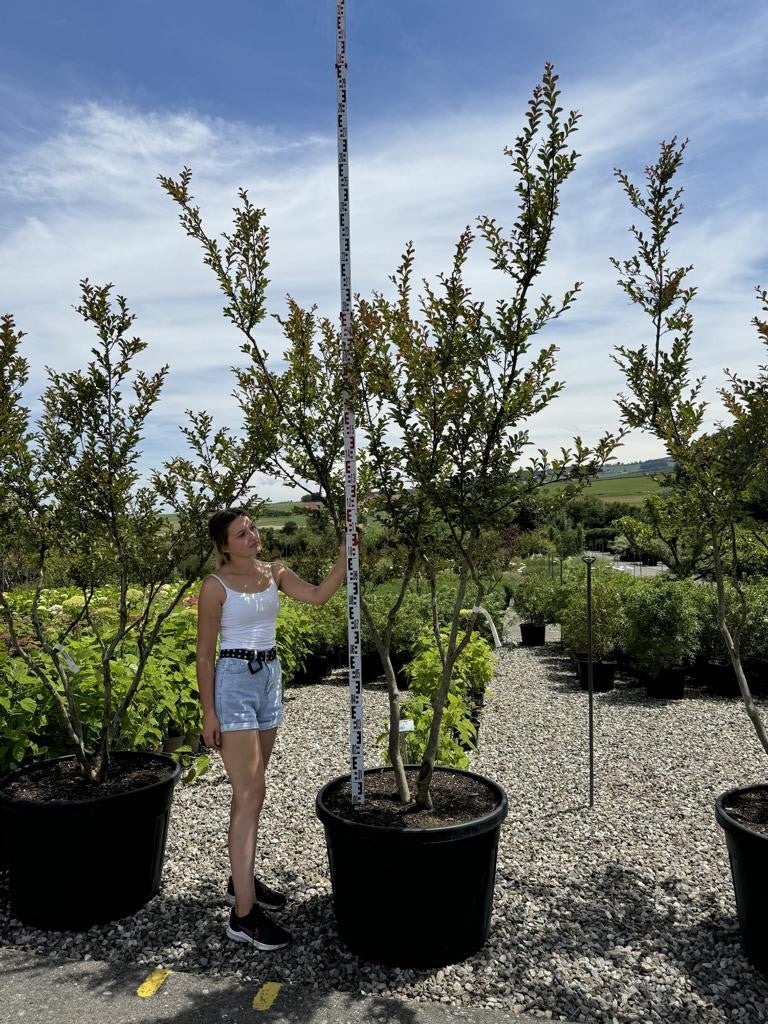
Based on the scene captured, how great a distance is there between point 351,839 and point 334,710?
5.02 m

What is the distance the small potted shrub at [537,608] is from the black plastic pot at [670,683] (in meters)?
3.78

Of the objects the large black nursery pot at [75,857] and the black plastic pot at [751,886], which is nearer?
the black plastic pot at [751,886]

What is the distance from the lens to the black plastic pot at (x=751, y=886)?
322cm

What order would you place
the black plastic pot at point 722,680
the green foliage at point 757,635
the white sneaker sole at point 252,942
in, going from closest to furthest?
the white sneaker sole at point 252,942
the black plastic pot at point 722,680
the green foliage at point 757,635

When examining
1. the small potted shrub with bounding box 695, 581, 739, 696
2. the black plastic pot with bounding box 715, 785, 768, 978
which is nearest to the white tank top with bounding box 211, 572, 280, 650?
the black plastic pot with bounding box 715, 785, 768, 978

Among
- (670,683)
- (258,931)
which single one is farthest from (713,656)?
(258,931)

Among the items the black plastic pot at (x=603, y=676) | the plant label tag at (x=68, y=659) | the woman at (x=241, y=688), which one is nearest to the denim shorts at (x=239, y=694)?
the woman at (x=241, y=688)

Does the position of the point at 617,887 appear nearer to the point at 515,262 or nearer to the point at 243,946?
the point at 243,946

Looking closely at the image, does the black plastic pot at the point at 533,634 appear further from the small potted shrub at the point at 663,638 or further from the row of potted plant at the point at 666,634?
the small potted shrub at the point at 663,638

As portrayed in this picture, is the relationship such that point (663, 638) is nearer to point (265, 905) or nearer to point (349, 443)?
point (265, 905)

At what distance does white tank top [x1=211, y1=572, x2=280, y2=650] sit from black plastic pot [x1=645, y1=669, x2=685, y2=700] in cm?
671

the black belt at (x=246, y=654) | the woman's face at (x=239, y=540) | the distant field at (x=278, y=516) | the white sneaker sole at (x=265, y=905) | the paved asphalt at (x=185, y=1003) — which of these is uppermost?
the distant field at (x=278, y=516)

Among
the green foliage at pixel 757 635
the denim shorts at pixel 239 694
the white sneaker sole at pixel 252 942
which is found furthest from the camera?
the green foliage at pixel 757 635

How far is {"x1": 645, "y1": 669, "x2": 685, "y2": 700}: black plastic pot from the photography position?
8977mm
